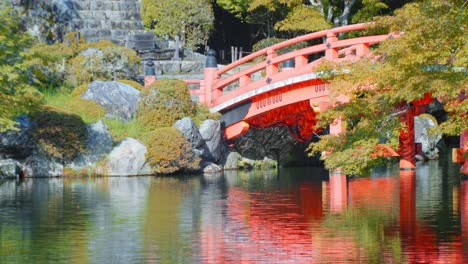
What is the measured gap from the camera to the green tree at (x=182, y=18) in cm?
4638

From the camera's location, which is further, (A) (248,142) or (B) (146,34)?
(B) (146,34)

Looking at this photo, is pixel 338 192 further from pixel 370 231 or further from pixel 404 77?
pixel 370 231

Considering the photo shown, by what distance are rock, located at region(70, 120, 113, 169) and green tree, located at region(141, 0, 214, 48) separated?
1380 cm

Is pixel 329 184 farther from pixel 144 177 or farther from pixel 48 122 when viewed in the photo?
pixel 48 122

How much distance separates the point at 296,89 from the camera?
33.3 metres

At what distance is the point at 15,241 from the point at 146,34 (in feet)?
87.5

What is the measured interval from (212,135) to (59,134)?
465cm

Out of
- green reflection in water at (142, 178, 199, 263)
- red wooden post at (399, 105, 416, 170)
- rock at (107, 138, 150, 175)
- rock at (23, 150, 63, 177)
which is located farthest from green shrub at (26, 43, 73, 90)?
red wooden post at (399, 105, 416, 170)

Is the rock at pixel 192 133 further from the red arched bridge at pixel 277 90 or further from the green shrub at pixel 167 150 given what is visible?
the red arched bridge at pixel 277 90

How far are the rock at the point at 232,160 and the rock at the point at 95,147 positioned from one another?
4509 mm

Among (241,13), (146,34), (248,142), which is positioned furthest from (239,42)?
(248,142)

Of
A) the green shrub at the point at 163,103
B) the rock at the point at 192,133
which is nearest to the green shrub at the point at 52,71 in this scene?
the green shrub at the point at 163,103

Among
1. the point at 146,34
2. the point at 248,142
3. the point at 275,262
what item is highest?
→ the point at 146,34

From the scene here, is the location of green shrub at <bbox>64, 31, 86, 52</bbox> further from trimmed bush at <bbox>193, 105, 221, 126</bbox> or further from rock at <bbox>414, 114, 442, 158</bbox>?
rock at <bbox>414, 114, 442, 158</bbox>
